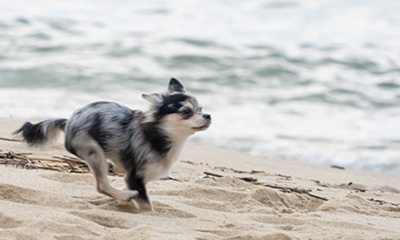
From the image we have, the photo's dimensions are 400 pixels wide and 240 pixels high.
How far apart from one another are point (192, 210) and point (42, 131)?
1329 mm

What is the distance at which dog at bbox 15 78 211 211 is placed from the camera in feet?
14.3

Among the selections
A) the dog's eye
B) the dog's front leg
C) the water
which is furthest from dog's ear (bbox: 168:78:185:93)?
the water

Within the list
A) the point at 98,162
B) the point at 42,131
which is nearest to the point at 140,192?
the point at 98,162

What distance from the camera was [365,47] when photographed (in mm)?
17812

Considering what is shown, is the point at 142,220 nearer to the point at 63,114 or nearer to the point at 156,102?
the point at 156,102

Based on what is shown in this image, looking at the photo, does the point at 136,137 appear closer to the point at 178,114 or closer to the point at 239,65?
the point at 178,114

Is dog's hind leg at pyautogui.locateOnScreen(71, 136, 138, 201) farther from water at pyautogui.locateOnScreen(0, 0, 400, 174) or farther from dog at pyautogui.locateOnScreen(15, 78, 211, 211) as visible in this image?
water at pyautogui.locateOnScreen(0, 0, 400, 174)

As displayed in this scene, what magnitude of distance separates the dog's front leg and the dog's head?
0.42m

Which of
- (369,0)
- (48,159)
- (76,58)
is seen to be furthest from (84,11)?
(48,159)

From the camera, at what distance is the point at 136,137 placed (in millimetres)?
4434

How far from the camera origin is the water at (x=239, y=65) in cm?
1006

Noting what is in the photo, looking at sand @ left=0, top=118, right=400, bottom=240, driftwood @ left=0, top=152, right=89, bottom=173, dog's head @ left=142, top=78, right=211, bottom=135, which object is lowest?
driftwood @ left=0, top=152, right=89, bottom=173

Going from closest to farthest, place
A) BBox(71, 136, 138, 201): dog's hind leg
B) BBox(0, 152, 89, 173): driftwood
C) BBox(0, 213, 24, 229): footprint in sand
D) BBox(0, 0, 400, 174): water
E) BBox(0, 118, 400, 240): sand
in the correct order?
BBox(0, 213, 24, 229): footprint in sand, BBox(0, 118, 400, 240): sand, BBox(71, 136, 138, 201): dog's hind leg, BBox(0, 152, 89, 173): driftwood, BBox(0, 0, 400, 174): water

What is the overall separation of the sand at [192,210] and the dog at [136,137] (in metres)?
0.22
